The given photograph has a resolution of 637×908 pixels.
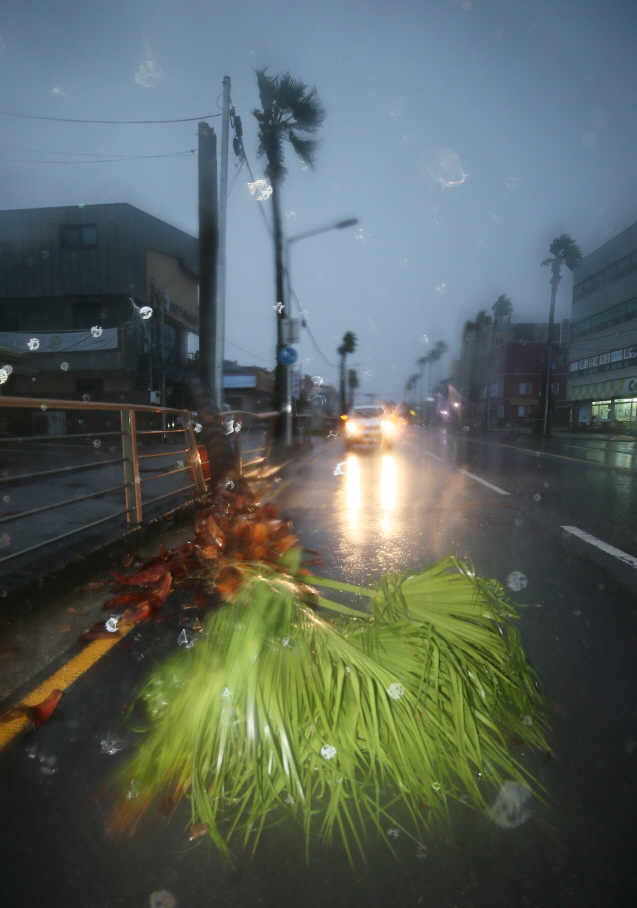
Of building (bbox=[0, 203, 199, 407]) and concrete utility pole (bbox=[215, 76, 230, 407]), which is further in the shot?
building (bbox=[0, 203, 199, 407])

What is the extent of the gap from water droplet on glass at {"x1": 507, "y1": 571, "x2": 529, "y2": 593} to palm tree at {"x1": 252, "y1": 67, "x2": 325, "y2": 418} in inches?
670

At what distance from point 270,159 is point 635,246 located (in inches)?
1181

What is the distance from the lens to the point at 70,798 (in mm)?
1663

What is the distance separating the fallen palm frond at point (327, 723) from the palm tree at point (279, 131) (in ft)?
61.5

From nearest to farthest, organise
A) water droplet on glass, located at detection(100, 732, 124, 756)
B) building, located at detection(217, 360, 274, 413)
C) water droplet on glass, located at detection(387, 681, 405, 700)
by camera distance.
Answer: water droplet on glass, located at detection(387, 681, 405, 700) → water droplet on glass, located at detection(100, 732, 124, 756) → building, located at detection(217, 360, 274, 413)

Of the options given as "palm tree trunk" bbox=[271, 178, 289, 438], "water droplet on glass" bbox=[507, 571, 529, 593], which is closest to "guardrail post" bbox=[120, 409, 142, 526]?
"water droplet on glass" bbox=[507, 571, 529, 593]

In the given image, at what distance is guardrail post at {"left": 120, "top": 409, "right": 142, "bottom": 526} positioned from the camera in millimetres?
4617

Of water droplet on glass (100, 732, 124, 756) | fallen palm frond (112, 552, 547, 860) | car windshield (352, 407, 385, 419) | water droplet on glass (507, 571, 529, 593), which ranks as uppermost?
car windshield (352, 407, 385, 419)

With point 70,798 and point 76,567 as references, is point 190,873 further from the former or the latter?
point 76,567

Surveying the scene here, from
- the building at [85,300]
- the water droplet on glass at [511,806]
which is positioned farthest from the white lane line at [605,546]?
the building at [85,300]

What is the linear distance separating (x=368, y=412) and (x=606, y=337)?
31.9 meters

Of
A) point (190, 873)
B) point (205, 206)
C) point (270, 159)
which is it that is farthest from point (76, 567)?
point (270, 159)

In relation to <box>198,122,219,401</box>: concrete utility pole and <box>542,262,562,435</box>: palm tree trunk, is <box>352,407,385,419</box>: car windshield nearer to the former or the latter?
<box>198,122,219,401</box>: concrete utility pole

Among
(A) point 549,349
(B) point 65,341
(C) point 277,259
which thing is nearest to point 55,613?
(C) point 277,259
